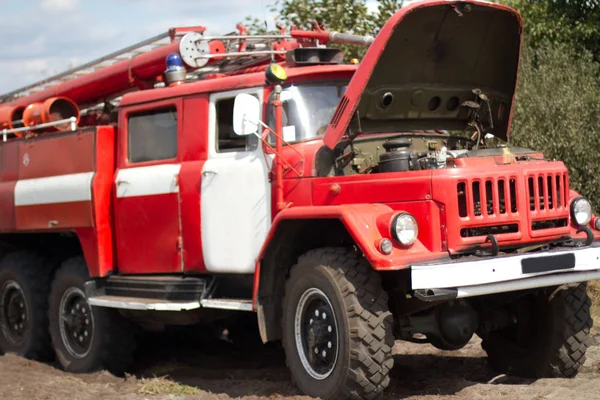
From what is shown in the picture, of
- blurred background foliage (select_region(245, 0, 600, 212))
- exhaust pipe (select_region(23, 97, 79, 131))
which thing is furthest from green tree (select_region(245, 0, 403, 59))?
exhaust pipe (select_region(23, 97, 79, 131))

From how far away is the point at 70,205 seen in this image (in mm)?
8805

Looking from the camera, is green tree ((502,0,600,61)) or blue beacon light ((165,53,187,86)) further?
green tree ((502,0,600,61))

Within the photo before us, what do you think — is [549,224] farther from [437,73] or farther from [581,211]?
[437,73]

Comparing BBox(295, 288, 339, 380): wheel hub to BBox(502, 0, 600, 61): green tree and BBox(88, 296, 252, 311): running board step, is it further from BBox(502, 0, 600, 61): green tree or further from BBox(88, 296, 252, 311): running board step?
BBox(502, 0, 600, 61): green tree

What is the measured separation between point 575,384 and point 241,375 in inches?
112

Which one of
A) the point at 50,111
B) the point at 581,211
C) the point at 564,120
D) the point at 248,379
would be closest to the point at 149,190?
the point at 248,379

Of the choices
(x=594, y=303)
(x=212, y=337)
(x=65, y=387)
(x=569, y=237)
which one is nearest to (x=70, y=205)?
(x=65, y=387)

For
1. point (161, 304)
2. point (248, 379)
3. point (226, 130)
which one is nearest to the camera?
point (226, 130)

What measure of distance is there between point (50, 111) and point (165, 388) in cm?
361

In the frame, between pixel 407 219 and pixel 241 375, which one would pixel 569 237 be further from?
pixel 241 375

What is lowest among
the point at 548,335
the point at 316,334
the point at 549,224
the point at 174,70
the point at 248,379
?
the point at 248,379

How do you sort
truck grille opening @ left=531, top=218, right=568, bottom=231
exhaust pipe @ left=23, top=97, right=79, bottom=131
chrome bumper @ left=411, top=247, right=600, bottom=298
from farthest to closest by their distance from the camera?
1. exhaust pipe @ left=23, top=97, right=79, bottom=131
2. truck grille opening @ left=531, top=218, right=568, bottom=231
3. chrome bumper @ left=411, top=247, right=600, bottom=298

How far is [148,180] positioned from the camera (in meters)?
8.12

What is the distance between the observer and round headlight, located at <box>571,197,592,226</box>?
6762mm
